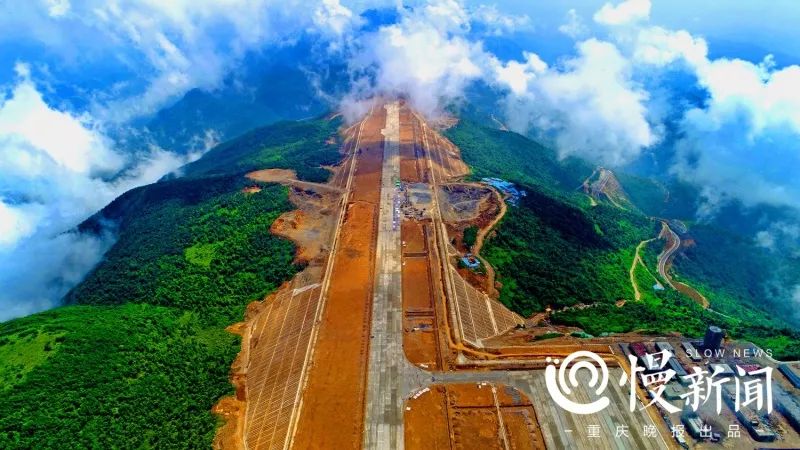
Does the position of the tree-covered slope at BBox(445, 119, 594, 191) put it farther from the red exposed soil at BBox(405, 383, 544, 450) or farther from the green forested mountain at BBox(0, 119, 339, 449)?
the red exposed soil at BBox(405, 383, 544, 450)

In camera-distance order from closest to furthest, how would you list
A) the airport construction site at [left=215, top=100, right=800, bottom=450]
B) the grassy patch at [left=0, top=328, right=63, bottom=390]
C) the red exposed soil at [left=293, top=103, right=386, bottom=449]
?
1. the grassy patch at [left=0, top=328, right=63, bottom=390]
2. the airport construction site at [left=215, top=100, right=800, bottom=450]
3. the red exposed soil at [left=293, top=103, right=386, bottom=449]

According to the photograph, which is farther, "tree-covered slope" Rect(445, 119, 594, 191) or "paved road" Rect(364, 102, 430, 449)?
"tree-covered slope" Rect(445, 119, 594, 191)

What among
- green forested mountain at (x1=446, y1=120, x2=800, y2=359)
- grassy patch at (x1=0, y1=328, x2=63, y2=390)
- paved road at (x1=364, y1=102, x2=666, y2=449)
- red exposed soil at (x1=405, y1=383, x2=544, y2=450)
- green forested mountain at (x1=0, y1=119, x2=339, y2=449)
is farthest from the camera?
green forested mountain at (x1=446, y1=120, x2=800, y2=359)

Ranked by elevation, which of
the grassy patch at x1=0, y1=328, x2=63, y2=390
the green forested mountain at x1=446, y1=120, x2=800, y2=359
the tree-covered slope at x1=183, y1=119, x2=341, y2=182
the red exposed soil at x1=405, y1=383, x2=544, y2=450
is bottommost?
the red exposed soil at x1=405, y1=383, x2=544, y2=450

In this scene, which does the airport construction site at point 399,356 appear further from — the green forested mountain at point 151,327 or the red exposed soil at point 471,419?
the green forested mountain at point 151,327

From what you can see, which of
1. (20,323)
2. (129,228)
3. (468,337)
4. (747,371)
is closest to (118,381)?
(20,323)

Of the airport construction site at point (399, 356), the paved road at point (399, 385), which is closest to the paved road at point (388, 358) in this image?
the paved road at point (399, 385)

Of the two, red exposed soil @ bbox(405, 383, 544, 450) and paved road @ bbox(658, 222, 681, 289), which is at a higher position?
paved road @ bbox(658, 222, 681, 289)

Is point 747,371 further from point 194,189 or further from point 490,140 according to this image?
point 490,140

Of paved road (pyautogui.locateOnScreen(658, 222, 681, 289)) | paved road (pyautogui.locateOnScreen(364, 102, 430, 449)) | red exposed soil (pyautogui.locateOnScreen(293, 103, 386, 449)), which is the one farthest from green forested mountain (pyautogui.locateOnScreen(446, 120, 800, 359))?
red exposed soil (pyautogui.locateOnScreen(293, 103, 386, 449))
